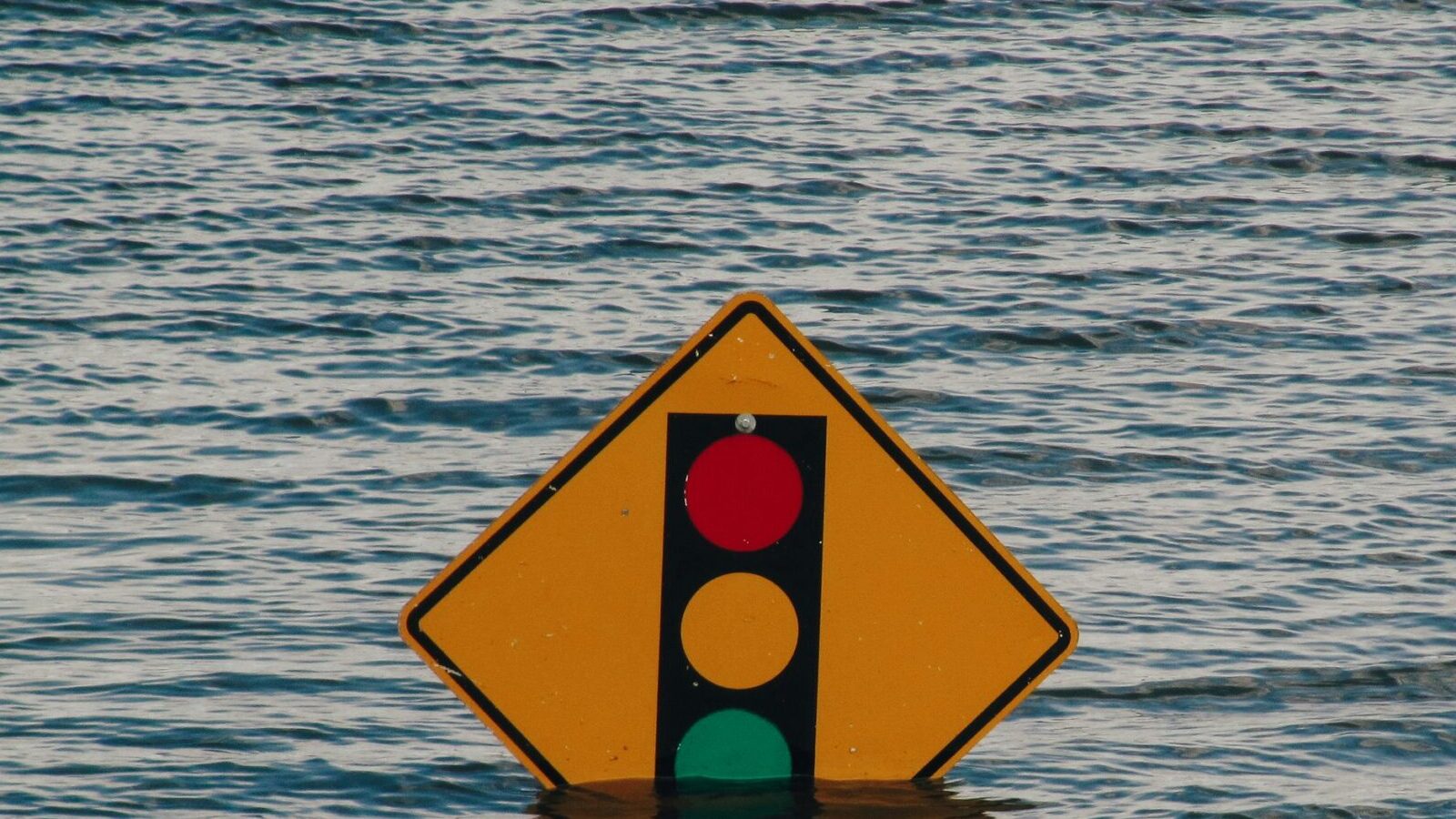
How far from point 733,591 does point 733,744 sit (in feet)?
1.00

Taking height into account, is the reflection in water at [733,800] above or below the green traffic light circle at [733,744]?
below

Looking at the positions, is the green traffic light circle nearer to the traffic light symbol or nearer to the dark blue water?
the traffic light symbol

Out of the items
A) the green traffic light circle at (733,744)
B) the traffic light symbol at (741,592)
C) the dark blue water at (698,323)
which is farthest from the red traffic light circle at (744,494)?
the dark blue water at (698,323)

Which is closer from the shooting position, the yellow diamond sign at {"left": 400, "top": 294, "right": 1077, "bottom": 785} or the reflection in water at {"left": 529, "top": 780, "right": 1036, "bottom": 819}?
the yellow diamond sign at {"left": 400, "top": 294, "right": 1077, "bottom": 785}

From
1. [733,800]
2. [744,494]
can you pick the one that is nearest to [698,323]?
[733,800]

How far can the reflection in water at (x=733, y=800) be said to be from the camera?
4.04 m

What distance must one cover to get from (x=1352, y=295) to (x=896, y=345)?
3799 millimetres

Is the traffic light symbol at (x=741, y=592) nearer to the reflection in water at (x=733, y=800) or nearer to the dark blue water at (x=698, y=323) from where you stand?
the reflection in water at (x=733, y=800)

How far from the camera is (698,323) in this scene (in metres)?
14.0

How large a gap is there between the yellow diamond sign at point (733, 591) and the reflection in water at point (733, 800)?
0.08 metres

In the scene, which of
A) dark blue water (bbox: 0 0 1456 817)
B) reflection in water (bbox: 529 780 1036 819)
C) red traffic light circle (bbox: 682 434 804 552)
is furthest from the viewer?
dark blue water (bbox: 0 0 1456 817)

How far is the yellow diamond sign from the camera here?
3.92 metres

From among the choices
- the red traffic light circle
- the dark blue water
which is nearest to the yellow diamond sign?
the red traffic light circle

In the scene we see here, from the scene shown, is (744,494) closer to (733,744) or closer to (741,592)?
(741,592)
